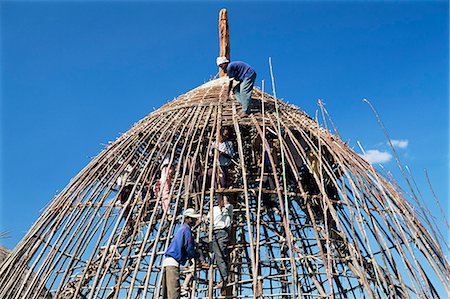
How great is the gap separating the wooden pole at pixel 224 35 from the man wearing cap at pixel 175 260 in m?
3.97

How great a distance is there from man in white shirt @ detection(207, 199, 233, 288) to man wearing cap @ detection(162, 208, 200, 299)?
350mm

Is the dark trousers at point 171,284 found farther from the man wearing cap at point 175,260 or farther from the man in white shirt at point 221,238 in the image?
the man in white shirt at point 221,238

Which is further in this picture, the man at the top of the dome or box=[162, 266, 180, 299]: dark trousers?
the man at the top of the dome

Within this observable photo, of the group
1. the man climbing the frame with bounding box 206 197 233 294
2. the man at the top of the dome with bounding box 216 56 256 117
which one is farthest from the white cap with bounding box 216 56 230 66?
the man climbing the frame with bounding box 206 197 233 294

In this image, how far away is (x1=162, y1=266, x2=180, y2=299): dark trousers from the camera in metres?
6.33

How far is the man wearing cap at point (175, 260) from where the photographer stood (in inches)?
250

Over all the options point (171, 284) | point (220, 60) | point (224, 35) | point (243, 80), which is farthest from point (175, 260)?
point (224, 35)

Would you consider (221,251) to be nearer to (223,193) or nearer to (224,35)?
(223,193)

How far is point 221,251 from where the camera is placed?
6.66 m

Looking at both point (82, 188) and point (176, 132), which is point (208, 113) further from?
point (82, 188)

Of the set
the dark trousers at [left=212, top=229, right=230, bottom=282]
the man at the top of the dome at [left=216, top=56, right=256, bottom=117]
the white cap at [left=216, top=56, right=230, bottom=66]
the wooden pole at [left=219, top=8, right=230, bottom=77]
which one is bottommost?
the dark trousers at [left=212, top=229, right=230, bottom=282]

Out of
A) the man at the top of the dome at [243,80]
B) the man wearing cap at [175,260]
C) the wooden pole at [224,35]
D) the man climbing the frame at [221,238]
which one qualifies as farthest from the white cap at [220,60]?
the man wearing cap at [175,260]

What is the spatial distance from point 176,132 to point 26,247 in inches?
106

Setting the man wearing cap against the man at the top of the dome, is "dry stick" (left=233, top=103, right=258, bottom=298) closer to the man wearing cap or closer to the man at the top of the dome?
the man at the top of the dome
